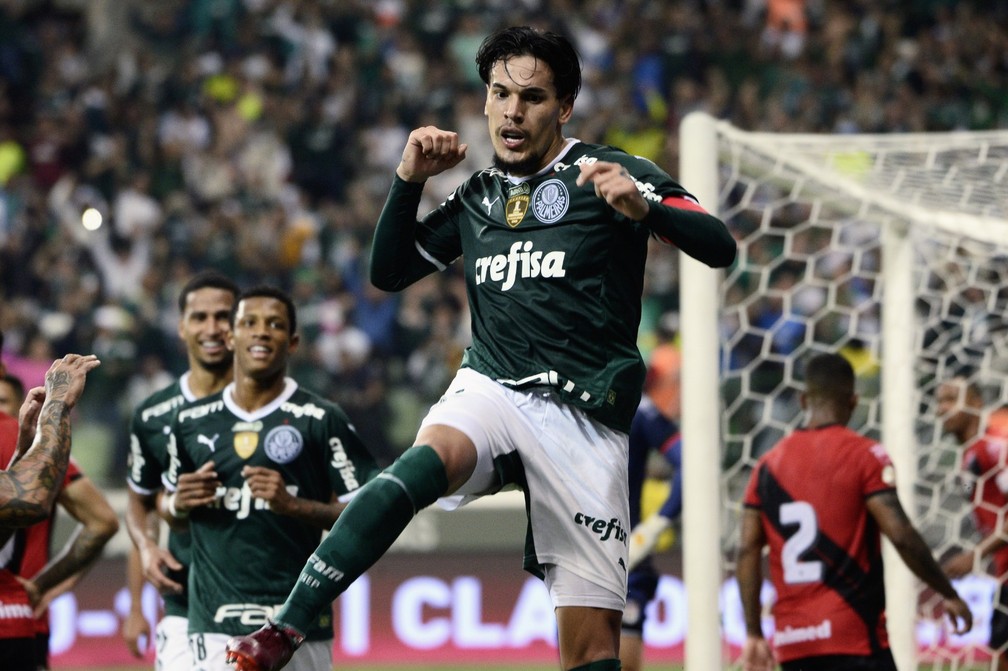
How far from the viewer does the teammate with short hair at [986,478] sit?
7.95 meters

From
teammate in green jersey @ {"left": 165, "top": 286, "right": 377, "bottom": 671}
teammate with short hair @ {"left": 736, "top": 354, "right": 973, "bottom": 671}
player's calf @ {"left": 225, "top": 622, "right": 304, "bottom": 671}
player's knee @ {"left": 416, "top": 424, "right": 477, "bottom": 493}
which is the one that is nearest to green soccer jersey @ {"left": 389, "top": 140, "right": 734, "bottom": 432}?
player's knee @ {"left": 416, "top": 424, "right": 477, "bottom": 493}

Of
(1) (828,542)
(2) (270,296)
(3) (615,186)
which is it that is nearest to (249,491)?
(2) (270,296)

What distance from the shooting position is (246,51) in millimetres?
17016

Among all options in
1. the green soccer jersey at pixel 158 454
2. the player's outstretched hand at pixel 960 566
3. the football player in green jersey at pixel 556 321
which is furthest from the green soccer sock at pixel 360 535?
the player's outstretched hand at pixel 960 566

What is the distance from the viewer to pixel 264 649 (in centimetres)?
373

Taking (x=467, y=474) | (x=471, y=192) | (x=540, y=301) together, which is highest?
(x=471, y=192)

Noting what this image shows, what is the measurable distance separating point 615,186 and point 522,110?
21.5 inches

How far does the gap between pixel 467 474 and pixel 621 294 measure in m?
0.78

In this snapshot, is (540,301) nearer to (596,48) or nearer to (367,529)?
(367,529)

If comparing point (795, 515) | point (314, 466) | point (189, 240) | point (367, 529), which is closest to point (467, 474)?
point (367, 529)

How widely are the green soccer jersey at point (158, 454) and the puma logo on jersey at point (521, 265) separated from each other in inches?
82.6

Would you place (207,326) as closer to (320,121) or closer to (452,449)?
(452,449)

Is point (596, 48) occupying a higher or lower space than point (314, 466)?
higher

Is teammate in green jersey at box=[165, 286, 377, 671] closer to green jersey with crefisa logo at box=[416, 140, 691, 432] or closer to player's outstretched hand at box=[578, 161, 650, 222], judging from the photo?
green jersey with crefisa logo at box=[416, 140, 691, 432]
